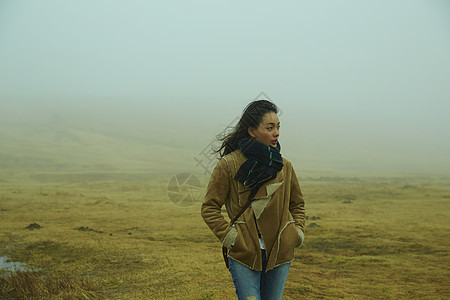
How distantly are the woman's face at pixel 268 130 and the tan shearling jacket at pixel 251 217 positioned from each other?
0.20 m

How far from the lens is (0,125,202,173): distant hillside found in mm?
86125

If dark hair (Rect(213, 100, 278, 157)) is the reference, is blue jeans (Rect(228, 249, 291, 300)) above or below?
below

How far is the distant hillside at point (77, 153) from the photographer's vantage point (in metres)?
86.1

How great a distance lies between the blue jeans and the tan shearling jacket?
0.06 meters

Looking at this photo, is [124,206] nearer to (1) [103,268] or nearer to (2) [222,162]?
(1) [103,268]

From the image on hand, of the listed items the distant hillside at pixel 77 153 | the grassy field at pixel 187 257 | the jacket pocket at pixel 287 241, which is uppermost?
the jacket pocket at pixel 287 241

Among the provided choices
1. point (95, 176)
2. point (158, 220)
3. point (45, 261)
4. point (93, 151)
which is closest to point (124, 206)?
point (158, 220)

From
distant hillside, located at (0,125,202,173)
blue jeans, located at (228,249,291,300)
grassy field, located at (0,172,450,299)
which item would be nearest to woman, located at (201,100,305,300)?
blue jeans, located at (228,249,291,300)

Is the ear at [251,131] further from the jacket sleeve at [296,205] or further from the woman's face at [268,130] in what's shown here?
the jacket sleeve at [296,205]

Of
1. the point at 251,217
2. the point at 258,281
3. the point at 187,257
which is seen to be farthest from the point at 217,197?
the point at 187,257

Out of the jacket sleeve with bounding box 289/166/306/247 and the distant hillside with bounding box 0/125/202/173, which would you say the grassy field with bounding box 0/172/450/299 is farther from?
the distant hillside with bounding box 0/125/202/173

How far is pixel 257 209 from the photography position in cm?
301

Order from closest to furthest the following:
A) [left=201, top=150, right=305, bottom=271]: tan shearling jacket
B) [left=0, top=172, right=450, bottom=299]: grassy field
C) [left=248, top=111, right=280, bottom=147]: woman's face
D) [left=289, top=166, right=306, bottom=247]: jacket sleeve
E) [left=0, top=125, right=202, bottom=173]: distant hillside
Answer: [left=201, top=150, right=305, bottom=271]: tan shearling jacket, [left=248, top=111, right=280, bottom=147]: woman's face, [left=289, top=166, right=306, bottom=247]: jacket sleeve, [left=0, top=172, right=450, bottom=299]: grassy field, [left=0, top=125, right=202, bottom=173]: distant hillside

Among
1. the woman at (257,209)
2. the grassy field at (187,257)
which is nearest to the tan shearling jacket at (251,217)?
the woman at (257,209)
